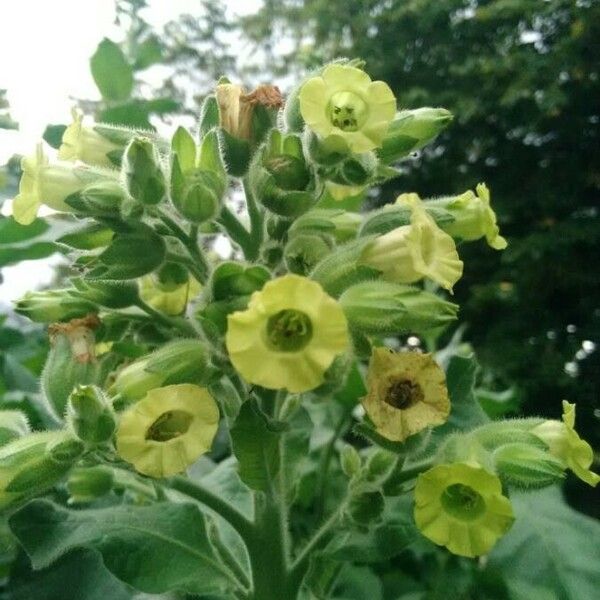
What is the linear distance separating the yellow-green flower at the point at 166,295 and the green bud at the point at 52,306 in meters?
0.06

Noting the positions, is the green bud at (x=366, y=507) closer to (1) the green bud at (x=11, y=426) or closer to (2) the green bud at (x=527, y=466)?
(2) the green bud at (x=527, y=466)

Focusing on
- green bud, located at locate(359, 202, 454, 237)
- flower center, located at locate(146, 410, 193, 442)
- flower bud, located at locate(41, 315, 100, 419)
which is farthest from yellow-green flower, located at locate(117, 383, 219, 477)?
green bud, located at locate(359, 202, 454, 237)

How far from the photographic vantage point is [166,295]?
2.68ft

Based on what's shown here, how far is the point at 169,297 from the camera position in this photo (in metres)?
0.82

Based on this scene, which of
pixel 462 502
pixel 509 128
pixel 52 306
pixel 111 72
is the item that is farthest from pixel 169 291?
pixel 509 128

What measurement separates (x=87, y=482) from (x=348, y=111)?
40cm

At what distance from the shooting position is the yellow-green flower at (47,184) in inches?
29.8

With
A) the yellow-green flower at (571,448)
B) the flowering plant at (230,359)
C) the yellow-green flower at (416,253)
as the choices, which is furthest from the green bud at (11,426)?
the yellow-green flower at (571,448)

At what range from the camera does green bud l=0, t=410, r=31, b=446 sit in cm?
76

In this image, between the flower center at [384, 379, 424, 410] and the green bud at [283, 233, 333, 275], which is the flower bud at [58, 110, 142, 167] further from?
the flower center at [384, 379, 424, 410]

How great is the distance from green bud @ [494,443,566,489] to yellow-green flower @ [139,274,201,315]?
317mm

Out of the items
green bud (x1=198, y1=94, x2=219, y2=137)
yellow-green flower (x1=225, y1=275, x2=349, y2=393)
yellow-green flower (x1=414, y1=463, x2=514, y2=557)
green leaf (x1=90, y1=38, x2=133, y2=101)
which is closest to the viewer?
yellow-green flower (x1=225, y1=275, x2=349, y2=393)

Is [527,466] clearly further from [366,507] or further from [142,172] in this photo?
[142,172]

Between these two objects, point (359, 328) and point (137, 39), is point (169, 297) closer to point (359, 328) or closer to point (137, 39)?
point (359, 328)
